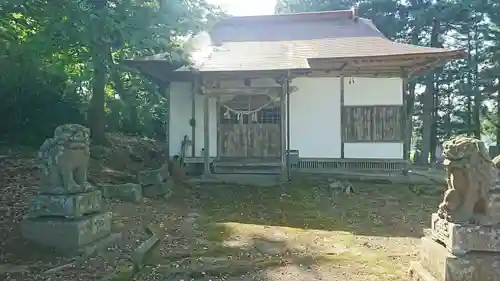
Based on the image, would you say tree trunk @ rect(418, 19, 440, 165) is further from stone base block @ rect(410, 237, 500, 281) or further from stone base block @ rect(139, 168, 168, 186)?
stone base block @ rect(410, 237, 500, 281)

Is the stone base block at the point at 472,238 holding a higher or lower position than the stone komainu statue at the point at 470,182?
lower

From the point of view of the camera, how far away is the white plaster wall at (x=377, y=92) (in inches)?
522

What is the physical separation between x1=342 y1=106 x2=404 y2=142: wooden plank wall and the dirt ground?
1.86m

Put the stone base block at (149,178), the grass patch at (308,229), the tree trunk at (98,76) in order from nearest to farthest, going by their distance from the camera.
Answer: the grass patch at (308,229), the tree trunk at (98,76), the stone base block at (149,178)

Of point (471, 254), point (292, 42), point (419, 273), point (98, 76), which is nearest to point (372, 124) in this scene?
point (292, 42)

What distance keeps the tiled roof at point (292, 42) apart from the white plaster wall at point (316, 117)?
1004 millimetres

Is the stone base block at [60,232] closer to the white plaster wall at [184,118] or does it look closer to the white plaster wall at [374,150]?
the white plaster wall at [184,118]

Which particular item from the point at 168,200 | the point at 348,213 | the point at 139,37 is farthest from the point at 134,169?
the point at 348,213

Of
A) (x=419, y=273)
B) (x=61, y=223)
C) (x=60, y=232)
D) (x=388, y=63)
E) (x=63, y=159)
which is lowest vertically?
(x=419, y=273)

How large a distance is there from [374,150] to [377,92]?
1732mm

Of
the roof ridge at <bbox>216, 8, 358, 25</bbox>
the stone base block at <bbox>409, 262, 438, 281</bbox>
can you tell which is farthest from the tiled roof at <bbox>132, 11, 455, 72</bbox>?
the stone base block at <bbox>409, 262, 438, 281</bbox>

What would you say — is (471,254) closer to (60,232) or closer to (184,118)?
(60,232)

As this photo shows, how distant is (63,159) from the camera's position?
19.6ft

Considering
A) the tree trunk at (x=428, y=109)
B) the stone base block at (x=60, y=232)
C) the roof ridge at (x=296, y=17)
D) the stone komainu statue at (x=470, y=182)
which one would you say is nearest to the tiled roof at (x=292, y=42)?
the roof ridge at (x=296, y=17)
